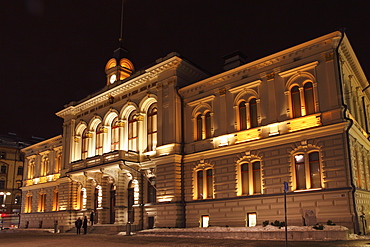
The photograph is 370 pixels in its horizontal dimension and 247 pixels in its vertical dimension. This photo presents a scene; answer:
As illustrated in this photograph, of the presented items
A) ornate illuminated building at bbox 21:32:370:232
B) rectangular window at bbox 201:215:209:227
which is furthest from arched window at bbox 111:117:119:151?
rectangular window at bbox 201:215:209:227

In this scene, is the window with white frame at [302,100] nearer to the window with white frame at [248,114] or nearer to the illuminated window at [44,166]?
the window with white frame at [248,114]

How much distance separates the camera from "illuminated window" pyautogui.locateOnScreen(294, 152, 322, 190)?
74.0ft

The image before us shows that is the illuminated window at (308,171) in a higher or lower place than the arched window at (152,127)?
lower

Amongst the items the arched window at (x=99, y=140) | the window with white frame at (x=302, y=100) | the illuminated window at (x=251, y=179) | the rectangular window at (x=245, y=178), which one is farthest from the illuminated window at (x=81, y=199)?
the window with white frame at (x=302, y=100)

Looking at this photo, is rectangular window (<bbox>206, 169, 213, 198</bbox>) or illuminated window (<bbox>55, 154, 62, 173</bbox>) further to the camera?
illuminated window (<bbox>55, 154, 62, 173</bbox>)

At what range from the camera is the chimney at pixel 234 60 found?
105 feet

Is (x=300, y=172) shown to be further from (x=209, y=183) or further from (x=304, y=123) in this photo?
Result: (x=209, y=183)

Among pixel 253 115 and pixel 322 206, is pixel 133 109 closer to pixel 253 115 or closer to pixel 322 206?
pixel 253 115

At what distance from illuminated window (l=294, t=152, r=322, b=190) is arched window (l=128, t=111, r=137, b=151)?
54.0 feet

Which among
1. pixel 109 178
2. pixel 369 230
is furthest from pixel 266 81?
pixel 109 178

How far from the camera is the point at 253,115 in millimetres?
26938

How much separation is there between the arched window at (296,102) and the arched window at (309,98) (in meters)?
0.48

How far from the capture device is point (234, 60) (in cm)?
3209

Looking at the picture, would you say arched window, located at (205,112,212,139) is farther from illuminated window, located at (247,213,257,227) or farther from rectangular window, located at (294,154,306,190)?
rectangular window, located at (294,154,306,190)
